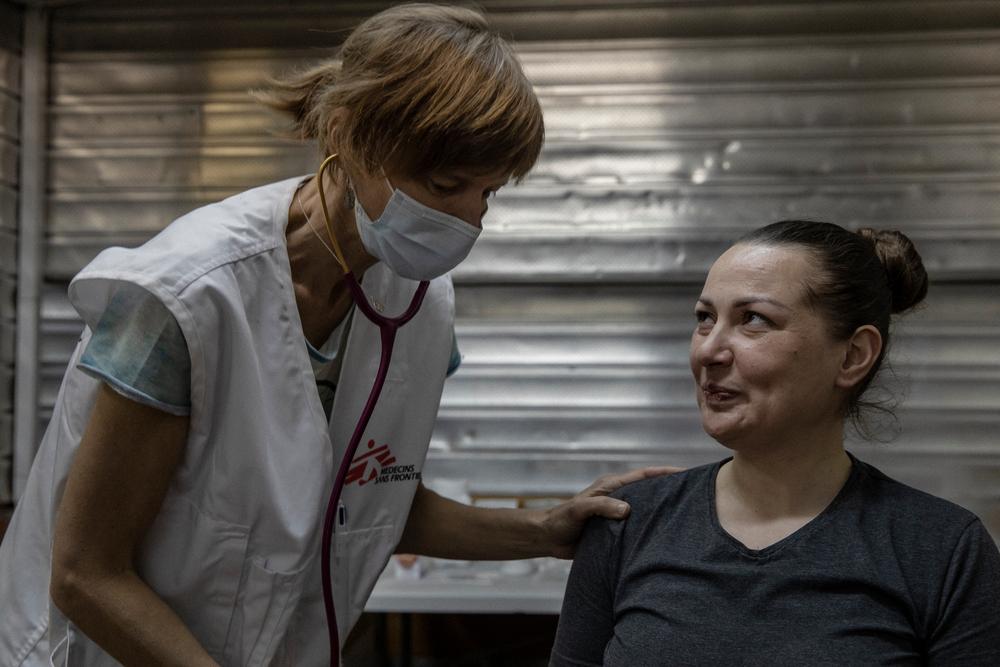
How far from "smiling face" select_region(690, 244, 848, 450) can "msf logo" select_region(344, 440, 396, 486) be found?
43 cm

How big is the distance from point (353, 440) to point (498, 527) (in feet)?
1.10

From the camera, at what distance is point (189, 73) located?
12.2 feet

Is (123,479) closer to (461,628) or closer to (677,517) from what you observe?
(677,517)

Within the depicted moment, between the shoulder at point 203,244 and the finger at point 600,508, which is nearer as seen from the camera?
the shoulder at point 203,244

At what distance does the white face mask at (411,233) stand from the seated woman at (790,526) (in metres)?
0.36

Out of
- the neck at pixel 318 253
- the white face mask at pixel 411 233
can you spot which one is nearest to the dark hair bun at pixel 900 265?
the white face mask at pixel 411 233

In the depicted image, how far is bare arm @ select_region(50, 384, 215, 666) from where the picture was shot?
1172 mm

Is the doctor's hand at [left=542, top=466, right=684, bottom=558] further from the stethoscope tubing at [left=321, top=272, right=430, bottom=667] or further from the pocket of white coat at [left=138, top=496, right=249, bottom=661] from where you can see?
the pocket of white coat at [left=138, top=496, right=249, bottom=661]

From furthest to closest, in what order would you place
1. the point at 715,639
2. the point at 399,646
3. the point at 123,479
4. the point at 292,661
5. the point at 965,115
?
the point at 399,646, the point at 965,115, the point at 292,661, the point at 715,639, the point at 123,479

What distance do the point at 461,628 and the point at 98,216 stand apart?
189cm

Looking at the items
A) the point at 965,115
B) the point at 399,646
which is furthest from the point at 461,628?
the point at 965,115

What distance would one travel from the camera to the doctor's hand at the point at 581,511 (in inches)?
59.2

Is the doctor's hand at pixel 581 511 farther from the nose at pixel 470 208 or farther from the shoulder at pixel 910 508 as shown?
the nose at pixel 470 208

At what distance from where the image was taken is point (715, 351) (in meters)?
1.40
